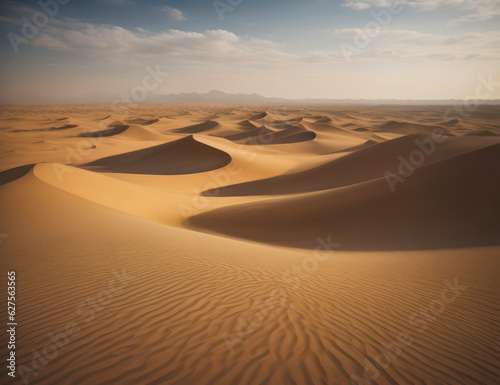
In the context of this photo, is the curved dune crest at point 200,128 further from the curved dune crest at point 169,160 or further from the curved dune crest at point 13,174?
the curved dune crest at point 13,174

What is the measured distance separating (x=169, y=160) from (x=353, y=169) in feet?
59.1

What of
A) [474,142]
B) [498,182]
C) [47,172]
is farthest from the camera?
[474,142]

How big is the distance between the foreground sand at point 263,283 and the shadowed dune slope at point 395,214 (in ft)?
0.20

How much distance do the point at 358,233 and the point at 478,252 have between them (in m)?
3.37

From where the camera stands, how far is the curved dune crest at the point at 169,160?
965 inches

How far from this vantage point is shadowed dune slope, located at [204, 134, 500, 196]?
741 inches

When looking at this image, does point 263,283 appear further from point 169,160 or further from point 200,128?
point 200,128

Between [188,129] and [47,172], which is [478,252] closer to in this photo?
[47,172]

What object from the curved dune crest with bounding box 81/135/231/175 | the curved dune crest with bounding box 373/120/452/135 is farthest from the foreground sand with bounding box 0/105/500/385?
the curved dune crest with bounding box 373/120/452/135

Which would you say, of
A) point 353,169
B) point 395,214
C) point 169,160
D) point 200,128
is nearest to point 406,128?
point 353,169

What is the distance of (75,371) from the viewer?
2701 mm

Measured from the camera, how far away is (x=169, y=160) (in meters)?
→ 27.2

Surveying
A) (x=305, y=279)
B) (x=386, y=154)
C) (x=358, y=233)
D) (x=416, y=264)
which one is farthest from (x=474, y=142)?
(x=305, y=279)

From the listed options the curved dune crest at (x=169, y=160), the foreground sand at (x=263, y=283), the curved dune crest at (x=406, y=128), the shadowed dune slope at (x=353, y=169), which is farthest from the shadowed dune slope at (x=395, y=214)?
the curved dune crest at (x=406, y=128)
